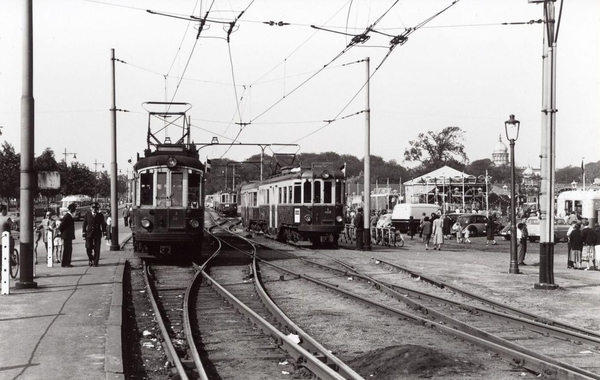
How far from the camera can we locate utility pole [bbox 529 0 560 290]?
50.6ft

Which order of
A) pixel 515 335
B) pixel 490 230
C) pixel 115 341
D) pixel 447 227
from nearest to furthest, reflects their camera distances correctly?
pixel 115 341 → pixel 515 335 → pixel 490 230 → pixel 447 227

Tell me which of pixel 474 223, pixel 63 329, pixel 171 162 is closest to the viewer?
pixel 63 329

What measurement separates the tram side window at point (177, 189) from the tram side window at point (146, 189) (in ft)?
2.02

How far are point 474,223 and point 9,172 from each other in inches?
1610

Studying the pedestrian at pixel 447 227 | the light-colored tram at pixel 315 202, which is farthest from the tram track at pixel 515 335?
the pedestrian at pixel 447 227

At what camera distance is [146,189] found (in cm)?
1977

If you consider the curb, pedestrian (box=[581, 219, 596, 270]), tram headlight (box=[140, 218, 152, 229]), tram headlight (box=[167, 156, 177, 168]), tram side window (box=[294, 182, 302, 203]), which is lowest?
the curb

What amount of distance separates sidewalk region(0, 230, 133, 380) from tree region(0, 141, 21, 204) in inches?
1919

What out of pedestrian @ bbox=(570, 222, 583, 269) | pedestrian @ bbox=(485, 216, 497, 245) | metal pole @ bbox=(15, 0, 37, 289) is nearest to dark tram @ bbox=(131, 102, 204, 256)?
metal pole @ bbox=(15, 0, 37, 289)

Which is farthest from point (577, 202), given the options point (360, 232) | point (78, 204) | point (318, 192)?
point (78, 204)

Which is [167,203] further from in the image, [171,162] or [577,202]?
[577,202]

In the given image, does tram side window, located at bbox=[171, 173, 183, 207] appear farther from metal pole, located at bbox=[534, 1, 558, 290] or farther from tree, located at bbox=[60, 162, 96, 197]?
tree, located at bbox=[60, 162, 96, 197]

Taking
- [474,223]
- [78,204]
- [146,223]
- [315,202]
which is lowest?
[474,223]

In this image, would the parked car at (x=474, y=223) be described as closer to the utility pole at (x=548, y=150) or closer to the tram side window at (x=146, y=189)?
the tram side window at (x=146, y=189)
